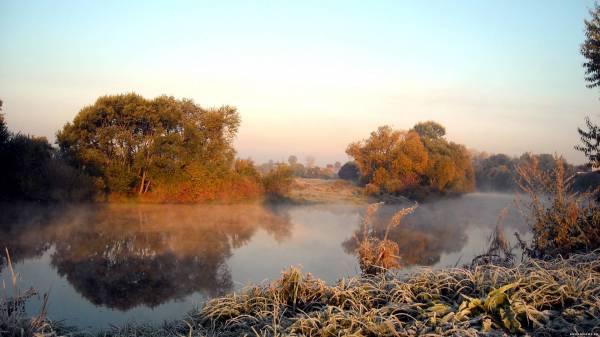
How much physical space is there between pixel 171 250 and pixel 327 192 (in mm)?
17623

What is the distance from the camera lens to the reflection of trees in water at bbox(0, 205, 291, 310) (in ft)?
24.6

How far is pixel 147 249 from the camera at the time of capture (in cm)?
1066

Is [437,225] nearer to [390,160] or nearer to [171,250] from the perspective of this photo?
[390,160]

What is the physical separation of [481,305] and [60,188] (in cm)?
1697

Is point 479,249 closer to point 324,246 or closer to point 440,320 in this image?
point 324,246

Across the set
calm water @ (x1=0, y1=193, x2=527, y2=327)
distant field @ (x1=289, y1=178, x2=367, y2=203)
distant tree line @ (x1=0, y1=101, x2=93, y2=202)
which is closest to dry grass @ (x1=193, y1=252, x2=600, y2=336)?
calm water @ (x1=0, y1=193, x2=527, y2=327)

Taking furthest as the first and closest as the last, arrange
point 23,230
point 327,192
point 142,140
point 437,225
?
point 327,192 < point 142,140 < point 437,225 < point 23,230

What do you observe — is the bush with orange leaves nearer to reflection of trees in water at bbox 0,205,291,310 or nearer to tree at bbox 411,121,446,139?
reflection of trees in water at bbox 0,205,291,310

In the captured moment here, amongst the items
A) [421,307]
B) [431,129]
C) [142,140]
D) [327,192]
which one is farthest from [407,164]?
[421,307]

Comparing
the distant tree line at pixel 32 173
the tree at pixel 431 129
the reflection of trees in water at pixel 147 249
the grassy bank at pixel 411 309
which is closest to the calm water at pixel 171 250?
the reflection of trees in water at pixel 147 249

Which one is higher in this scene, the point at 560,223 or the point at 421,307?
the point at 560,223

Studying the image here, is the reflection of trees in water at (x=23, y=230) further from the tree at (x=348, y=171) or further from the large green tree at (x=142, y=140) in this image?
the tree at (x=348, y=171)

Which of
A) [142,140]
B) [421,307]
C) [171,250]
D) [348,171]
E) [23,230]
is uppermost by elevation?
[142,140]

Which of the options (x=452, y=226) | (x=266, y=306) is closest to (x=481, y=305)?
(x=266, y=306)
